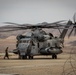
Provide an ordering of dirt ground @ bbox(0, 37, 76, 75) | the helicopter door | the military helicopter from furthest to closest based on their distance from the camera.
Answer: the helicopter door → the military helicopter → dirt ground @ bbox(0, 37, 76, 75)

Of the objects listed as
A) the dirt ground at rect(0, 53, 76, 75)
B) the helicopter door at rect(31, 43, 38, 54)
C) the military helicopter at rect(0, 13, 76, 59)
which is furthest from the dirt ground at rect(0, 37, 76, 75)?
the helicopter door at rect(31, 43, 38, 54)

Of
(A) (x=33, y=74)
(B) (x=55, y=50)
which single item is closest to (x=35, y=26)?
(B) (x=55, y=50)

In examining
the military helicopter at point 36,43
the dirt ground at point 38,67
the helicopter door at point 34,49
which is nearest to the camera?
the dirt ground at point 38,67

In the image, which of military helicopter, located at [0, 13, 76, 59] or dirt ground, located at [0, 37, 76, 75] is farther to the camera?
military helicopter, located at [0, 13, 76, 59]

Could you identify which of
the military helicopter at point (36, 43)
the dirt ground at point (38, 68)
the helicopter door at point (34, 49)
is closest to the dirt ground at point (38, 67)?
the dirt ground at point (38, 68)

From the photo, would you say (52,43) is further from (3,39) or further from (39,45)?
(3,39)

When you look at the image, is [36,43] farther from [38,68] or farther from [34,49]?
[38,68]

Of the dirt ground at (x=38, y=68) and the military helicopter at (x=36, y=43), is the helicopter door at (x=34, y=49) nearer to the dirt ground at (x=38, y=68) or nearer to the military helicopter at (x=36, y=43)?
the military helicopter at (x=36, y=43)

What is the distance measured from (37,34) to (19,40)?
2389 mm

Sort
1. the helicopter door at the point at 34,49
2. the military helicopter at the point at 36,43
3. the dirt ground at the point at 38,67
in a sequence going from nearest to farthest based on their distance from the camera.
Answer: the dirt ground at the point at 38,67
the military helicopter at the point at 36,43
the helicopter door at the point at 34,49

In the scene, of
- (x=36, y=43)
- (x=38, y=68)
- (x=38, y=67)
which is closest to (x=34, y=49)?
(x=36, y=43)

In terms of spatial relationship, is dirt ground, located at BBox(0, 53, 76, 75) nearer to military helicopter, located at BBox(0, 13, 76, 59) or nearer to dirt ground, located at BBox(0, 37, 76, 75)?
dirt ground, located at BBox(0, 37, 76, 75)

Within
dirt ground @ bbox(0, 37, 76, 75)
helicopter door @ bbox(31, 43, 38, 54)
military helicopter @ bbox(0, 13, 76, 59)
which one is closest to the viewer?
dirt ground @ bbox(0, 37, 76, 75)

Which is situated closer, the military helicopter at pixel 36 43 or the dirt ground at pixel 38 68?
the dirt ground at pixel 38 68
